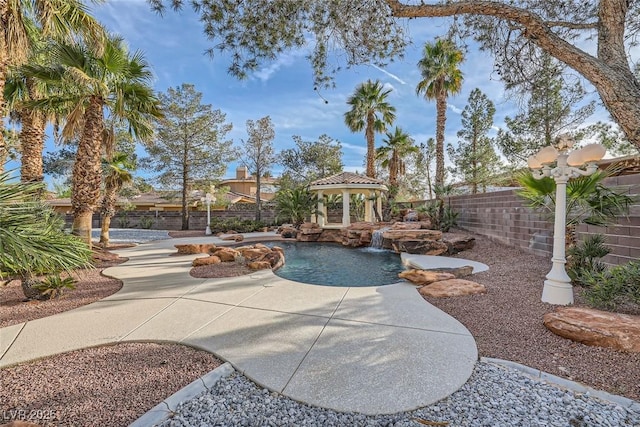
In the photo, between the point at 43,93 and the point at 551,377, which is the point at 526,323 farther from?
the point at 43,93

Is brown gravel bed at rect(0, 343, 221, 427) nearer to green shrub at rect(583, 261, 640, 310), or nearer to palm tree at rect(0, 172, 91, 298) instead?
palm tree at rect(0, 172, 91, 298)

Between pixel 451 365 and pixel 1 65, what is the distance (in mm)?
8864

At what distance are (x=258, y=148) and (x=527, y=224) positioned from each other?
17740mm

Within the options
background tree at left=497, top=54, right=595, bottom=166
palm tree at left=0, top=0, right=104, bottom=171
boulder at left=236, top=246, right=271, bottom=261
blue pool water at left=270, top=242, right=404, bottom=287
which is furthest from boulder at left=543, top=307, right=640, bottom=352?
palm tree at left=0, top=0, right=104, bottom=171

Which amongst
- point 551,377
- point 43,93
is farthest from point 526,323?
point 43,93

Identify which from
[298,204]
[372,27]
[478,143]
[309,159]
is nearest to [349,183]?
[298,204]

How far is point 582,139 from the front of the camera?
48.1ft

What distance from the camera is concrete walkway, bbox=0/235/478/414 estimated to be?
94.7 inches

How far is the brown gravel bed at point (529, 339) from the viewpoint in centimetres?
253

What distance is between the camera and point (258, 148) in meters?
21.1

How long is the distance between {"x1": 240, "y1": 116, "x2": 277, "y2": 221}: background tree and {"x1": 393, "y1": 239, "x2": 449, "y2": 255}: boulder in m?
13.3

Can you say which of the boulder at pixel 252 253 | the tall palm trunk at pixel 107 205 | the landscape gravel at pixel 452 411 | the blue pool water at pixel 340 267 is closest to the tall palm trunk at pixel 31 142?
the tall palm trunk at pixel 107 205

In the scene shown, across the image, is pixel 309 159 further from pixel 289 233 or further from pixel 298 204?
pixel 289 233

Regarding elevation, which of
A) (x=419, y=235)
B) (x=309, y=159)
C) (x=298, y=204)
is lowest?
(x=419, y=235)
